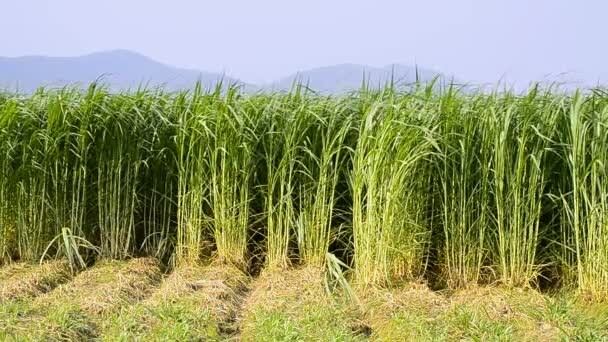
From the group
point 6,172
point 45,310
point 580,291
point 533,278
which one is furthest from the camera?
point 6,172

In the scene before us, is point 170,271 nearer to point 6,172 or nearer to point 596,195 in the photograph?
point 6,172

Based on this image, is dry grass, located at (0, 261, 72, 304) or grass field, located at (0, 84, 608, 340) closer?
grass field, located at (0, 84, 608, 340)

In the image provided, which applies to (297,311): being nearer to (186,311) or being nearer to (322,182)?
(186,311)

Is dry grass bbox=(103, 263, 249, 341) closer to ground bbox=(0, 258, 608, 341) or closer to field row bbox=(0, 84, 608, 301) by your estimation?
ground bbox=(0, 258, 608, 341)

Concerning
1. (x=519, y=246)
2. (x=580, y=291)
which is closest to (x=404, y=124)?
(x=519, y=246)

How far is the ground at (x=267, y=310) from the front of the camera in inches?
134

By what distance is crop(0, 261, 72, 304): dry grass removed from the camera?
4.20 meters

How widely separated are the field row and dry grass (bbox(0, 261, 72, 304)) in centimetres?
14

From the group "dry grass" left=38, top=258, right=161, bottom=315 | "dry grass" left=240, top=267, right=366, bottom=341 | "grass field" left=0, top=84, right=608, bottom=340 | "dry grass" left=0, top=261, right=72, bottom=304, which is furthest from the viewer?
"dry grass" left=0, top=261, right=72, bottom=304

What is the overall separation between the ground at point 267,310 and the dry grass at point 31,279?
0.01 metres

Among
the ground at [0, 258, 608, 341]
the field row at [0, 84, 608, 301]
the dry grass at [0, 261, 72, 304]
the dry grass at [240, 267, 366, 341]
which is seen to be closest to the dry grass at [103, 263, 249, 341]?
the ground at [0, 258, 608, 341]

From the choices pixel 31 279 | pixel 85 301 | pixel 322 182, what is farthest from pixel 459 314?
pixel 31 279

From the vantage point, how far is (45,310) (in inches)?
151

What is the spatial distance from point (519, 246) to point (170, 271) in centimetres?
253
